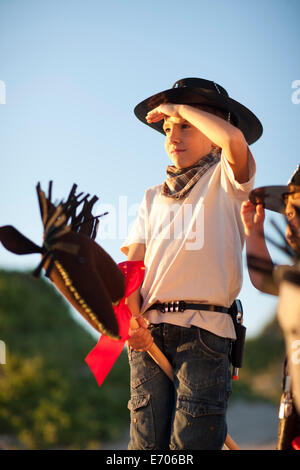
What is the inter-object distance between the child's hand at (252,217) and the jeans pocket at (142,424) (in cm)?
Answer: 76

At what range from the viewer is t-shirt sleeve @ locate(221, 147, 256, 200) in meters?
2.02

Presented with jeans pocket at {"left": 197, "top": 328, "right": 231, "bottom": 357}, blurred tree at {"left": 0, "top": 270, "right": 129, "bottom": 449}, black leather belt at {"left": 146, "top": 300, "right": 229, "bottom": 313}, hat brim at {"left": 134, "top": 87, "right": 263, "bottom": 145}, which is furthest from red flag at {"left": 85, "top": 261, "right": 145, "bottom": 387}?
blurred tree at {"left": 0, "top": 270, "right": 129, "bottom": 449}

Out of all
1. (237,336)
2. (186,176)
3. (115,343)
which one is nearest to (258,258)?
(237,336)

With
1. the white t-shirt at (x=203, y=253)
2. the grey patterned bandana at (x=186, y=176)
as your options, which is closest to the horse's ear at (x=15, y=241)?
the white t-shirt at (x=203, y=253)

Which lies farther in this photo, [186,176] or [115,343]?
[186,176]

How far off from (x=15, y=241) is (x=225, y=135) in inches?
33.5

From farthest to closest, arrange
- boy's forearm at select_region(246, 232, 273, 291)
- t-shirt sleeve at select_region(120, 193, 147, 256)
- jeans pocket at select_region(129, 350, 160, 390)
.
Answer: t-shirt sleeve at select_region(120, 193, 147, 256) < jeans pocket at select_region(129, 350, 160, 390) < boy's forearm at select_region(246, 232, 273, 291)

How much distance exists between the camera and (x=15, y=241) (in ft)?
6.46

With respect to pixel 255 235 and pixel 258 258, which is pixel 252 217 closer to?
pixel 255 235

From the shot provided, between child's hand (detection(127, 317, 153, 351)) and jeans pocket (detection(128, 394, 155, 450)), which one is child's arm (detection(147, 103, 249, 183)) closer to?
child's hand (detection(127, 317, 153, 351))

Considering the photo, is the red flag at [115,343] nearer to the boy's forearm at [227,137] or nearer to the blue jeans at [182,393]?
the blue jeans at [182,393]

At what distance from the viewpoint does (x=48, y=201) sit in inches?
A: 77.2

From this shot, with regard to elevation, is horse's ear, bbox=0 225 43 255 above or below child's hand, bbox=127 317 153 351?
above

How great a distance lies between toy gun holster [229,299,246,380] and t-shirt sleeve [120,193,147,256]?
0.51m
